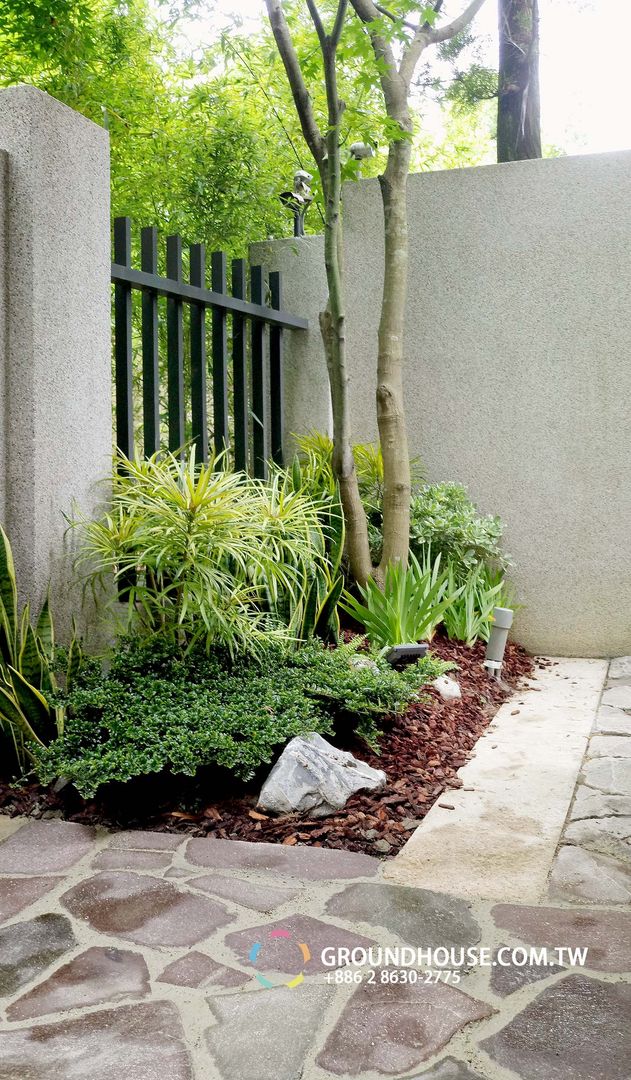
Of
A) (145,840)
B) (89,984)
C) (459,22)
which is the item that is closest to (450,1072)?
(89,984)

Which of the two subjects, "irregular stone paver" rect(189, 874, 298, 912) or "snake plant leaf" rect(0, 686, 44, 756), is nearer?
"irregular stone paver" rect(189, 874, 298, 912)

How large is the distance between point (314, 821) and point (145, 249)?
2759 millimetres

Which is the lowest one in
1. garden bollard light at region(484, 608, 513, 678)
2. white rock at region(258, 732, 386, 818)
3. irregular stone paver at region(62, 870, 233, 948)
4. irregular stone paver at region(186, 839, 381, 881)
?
irregular stone paver at region(186, 839, 381, 881)

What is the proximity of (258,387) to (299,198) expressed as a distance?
1.36 m

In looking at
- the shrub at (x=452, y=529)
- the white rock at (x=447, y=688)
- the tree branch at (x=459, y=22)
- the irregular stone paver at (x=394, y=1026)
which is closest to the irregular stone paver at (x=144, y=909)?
the irregular stone paver at (x=394, y=1026)

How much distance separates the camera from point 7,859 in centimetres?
242

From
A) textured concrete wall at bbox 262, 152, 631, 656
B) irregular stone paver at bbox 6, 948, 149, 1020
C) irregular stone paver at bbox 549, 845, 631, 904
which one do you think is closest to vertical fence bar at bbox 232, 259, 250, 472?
textured concrete wall at bbox 262, 152, 631, 656

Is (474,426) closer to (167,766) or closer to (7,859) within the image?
(167,766)

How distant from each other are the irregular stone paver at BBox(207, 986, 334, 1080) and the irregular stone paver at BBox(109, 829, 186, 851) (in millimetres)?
794

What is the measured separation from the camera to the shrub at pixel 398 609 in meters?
3.96

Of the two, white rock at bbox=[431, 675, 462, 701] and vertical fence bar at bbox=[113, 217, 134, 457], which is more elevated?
vertical fence bar at bbox=[113, 217, 134, 457]

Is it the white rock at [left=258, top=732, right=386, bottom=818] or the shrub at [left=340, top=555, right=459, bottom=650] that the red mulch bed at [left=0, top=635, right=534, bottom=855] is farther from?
the shrub at [left=340, top=555, right=459, bottom=650]

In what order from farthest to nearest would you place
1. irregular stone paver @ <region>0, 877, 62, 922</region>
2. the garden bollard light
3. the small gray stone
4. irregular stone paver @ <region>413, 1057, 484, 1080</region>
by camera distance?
the small gray stone
the garden bollard light
irregular stone paver @ <region>0, 877, 62, 922</region>
irregular stone paver @ <region>413, 1057, 484, 1080</region>

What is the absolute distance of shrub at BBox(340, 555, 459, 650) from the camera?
156 inches
